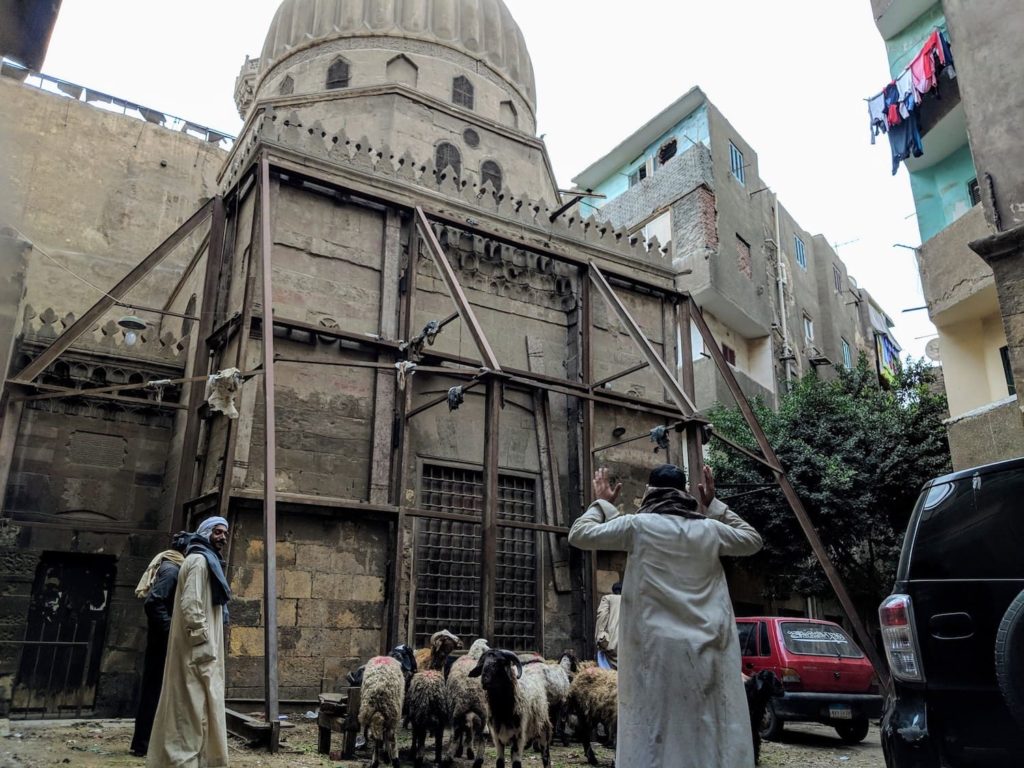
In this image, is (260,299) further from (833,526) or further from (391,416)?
(833,526)

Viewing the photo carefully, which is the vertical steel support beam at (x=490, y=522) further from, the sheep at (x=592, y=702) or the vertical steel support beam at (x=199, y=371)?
the vertical steel support beam at (x=199, y=371)

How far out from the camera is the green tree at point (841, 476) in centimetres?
1680

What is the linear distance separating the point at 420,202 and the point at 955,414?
30.1 feet

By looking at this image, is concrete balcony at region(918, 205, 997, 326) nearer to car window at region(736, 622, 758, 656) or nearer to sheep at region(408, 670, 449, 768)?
car window at region(736, 622, 758, 656)

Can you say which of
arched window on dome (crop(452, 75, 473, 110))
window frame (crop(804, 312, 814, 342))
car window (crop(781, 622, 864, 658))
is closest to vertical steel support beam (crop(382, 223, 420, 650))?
car window (crop(781, 622, 864, 658))

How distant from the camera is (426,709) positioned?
6.48 meters

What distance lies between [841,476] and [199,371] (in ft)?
42.0

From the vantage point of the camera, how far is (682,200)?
25.6 meters

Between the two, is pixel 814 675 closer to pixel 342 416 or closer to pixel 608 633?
pixel 608 633

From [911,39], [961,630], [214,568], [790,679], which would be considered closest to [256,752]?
[214,568]

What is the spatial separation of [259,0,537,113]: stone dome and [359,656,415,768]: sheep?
15482 mm

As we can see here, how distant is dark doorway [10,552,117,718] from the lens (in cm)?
1112

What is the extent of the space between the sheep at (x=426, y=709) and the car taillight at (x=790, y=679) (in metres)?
4.91

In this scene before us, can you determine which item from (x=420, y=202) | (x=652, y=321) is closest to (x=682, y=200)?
(x=652, y=321)
